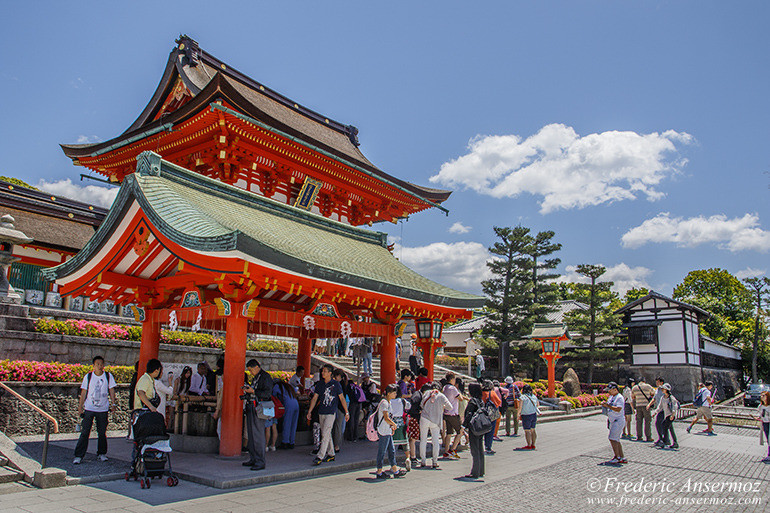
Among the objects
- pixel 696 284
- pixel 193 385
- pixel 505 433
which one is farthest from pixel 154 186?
pixel 696 284

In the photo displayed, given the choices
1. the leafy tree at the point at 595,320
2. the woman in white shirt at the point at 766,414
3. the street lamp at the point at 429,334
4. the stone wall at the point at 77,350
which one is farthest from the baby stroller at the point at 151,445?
the leafy tree at the point at 595,320

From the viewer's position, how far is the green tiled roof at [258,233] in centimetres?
835

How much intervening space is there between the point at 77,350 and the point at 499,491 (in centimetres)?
1138

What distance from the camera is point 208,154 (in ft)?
50.4

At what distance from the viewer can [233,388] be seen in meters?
9.28

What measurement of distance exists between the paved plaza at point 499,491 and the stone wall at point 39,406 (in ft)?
14.6

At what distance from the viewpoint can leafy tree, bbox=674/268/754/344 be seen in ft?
170

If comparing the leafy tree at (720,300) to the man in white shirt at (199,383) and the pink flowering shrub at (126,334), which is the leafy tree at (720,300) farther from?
the man in white shirt at (199,383)

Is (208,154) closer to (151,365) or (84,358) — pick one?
(84,358)

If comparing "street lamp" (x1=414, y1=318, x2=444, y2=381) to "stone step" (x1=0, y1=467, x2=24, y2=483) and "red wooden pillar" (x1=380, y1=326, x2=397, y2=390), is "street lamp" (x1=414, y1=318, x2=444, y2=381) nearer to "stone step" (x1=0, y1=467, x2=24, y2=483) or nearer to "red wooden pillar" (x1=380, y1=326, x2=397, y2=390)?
"red wooden pillar" (x1=380, y1=326, x2=397, y2=390)

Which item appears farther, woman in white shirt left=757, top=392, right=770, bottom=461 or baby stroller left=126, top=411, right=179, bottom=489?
woman in white shirt left=757, top=392, right=770, bottom=461

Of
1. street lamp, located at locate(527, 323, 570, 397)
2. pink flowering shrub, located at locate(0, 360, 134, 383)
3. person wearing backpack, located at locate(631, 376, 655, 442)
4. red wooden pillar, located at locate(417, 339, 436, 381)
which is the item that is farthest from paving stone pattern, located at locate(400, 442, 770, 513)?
street lamp, located at locate(527, 323, 570, 397)

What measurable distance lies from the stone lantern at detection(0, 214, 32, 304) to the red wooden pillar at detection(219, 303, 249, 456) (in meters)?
8.16

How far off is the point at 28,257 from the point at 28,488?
1431 centimetres
